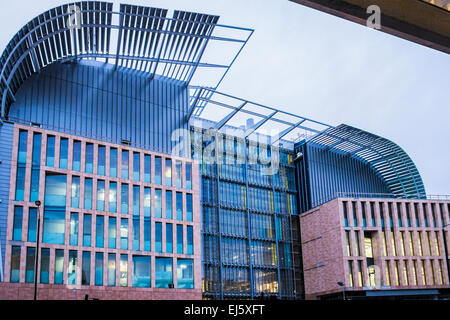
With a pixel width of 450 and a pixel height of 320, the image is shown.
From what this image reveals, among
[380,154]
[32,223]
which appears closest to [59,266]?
[32,223]

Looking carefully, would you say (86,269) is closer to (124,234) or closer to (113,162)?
(124,234)

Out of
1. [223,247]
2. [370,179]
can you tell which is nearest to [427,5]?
[223,247]

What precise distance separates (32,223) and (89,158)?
8525 mm

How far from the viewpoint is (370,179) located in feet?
253

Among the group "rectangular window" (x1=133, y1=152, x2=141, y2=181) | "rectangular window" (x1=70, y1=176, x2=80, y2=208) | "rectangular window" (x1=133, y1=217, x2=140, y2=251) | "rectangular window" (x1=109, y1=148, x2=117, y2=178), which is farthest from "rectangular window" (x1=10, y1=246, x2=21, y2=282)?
"rectangular window" (x1=133, y1=152, x2=141, y2=181)

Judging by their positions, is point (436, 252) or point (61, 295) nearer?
point (61, 295)

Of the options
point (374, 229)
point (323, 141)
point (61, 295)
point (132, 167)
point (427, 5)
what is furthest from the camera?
point (323, 141)

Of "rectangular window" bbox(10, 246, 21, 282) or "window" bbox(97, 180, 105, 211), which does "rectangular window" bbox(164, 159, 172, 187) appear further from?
"rectangular window" bbox(10, 246, 21, 282)

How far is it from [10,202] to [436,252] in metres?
48.3

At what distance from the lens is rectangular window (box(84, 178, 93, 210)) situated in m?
49.7

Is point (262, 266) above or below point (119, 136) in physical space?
below
